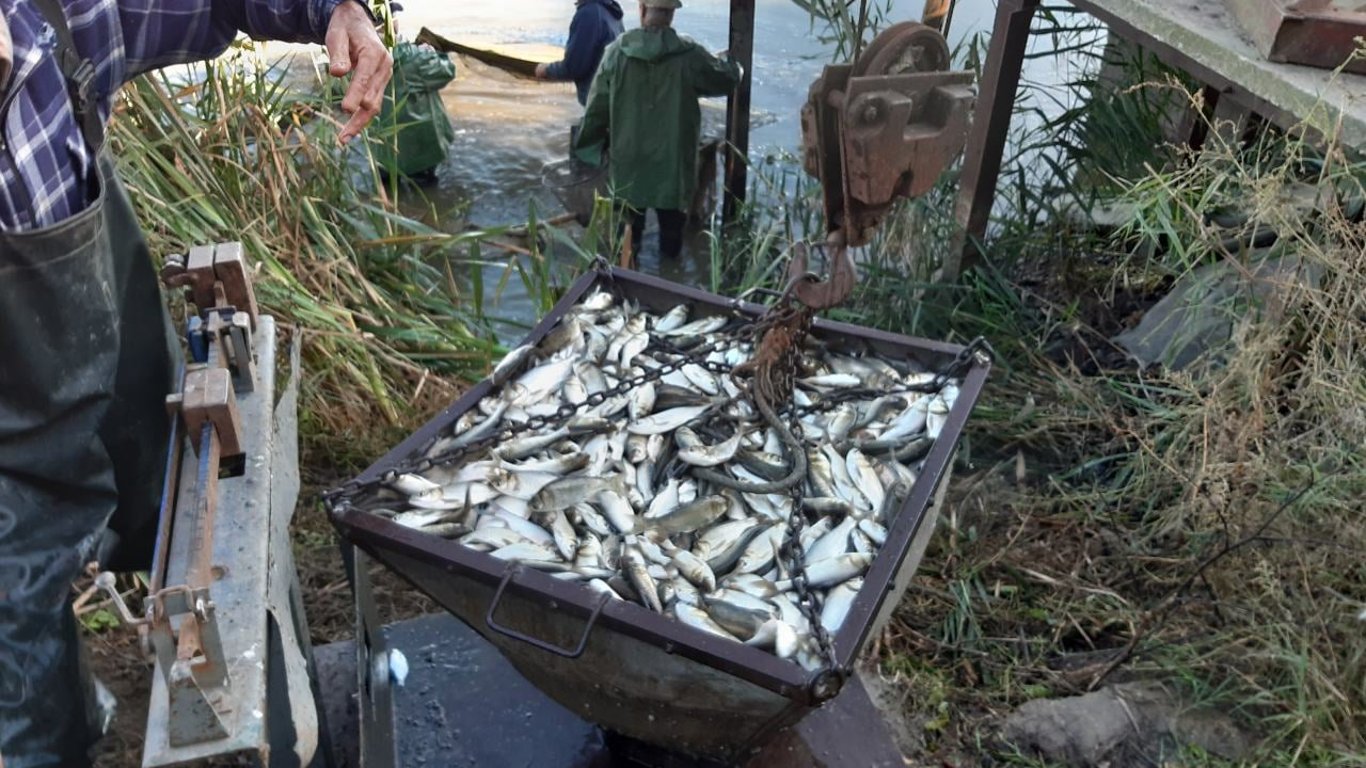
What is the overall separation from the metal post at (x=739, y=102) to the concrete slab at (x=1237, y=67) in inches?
118

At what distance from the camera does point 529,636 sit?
1912mm

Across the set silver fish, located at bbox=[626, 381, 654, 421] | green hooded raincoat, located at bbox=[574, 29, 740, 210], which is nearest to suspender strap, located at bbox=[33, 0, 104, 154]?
silver fish, located at bbox=[626, 381, 654, 421]

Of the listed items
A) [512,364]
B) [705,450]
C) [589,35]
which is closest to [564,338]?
[512,364]

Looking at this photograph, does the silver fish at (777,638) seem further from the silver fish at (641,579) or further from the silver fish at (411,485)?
the silver fish at (411,485)

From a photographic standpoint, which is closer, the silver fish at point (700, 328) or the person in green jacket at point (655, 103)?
the silver fish at point (700, 328)

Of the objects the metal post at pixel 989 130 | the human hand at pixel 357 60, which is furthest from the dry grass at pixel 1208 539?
the human hand at pixel 357 60

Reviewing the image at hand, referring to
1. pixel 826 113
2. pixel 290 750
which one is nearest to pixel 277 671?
pixel 290 750

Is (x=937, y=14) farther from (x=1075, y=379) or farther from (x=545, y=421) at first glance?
(x=545, y=421)

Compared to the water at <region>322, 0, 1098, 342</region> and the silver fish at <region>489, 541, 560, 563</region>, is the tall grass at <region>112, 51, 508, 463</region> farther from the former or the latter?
the silver fish at <region>489, 541, 560, 563</region>

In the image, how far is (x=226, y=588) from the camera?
5.08 ft

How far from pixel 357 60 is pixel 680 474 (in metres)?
1.13

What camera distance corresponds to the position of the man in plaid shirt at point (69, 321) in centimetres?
193

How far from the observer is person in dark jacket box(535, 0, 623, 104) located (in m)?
7.61

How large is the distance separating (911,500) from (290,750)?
115 centimetres
